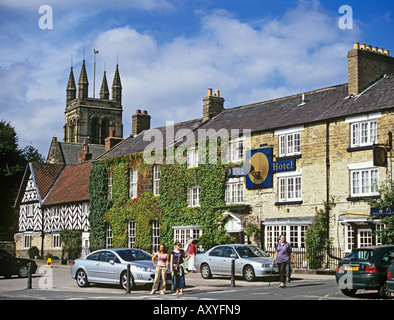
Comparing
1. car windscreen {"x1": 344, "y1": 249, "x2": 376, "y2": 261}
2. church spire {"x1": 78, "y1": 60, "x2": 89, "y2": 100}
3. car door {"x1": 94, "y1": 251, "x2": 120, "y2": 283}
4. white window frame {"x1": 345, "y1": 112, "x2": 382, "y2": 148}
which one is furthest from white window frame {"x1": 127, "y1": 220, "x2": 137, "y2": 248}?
church spire {"x1": 78, "y1": 60, "x2": 89, "y2": 100}

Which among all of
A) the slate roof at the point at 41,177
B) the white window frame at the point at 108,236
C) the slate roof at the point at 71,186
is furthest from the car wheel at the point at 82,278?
the slate roof at the point at 41,177

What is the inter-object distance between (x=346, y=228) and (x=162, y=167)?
14.0 meters

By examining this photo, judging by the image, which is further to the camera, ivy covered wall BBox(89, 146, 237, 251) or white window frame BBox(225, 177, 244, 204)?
ivy covered wall BBox(89, 146, 237, 251)

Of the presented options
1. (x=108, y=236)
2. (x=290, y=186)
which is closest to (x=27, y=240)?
(x=108, y=236)

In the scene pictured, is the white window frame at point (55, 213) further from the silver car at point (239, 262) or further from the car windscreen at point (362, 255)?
the car windscreen at point (362, 255)

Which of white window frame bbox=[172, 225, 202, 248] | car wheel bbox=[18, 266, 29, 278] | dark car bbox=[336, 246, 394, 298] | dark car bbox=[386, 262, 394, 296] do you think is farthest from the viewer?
white window frame bbox=[172, 225, 202, 248]

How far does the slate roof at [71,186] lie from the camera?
50.2 meters

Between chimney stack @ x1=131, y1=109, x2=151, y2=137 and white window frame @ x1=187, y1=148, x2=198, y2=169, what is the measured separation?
38.7 ft

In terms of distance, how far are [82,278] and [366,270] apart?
11.0 m

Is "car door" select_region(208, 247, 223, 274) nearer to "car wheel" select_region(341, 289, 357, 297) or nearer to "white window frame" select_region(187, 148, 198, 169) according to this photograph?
"car wheel" select_region(341, 289, 357, 297)

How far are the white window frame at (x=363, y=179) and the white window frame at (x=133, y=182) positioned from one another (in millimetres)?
16761

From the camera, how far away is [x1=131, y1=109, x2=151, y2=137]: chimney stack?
50.4 meters

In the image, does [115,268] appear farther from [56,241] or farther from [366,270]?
[56,241]
